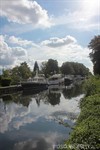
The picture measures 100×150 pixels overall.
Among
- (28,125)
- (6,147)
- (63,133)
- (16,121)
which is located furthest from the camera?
(16,121)

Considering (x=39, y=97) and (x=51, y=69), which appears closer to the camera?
(x=39, y=97)

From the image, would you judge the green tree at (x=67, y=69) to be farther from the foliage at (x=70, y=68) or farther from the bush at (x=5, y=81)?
the bush at (x=5, y=81)

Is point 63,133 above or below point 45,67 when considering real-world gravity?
below

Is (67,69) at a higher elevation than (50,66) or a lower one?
lower

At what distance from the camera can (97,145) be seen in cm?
936

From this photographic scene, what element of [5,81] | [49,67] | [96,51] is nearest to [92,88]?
[96,51]

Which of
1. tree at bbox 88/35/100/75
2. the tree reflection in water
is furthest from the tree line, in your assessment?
the tree reflection in water

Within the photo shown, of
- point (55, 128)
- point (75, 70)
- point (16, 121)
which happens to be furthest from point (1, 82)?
point (75, 70)

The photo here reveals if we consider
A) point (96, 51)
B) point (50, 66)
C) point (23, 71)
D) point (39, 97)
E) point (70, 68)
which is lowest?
point (39, 97)

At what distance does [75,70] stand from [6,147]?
16069 cm

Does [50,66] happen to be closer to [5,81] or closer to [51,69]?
[51,69]

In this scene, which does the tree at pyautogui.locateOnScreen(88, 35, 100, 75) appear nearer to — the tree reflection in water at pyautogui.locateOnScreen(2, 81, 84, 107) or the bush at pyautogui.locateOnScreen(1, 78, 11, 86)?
the tree reflection in water at pyautogui.locateOnScreen(2, 81, 84, 107)

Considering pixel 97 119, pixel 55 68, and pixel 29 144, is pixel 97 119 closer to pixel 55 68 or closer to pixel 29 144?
pixel 29 144

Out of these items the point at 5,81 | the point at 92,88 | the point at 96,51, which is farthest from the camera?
the point at 5,81
